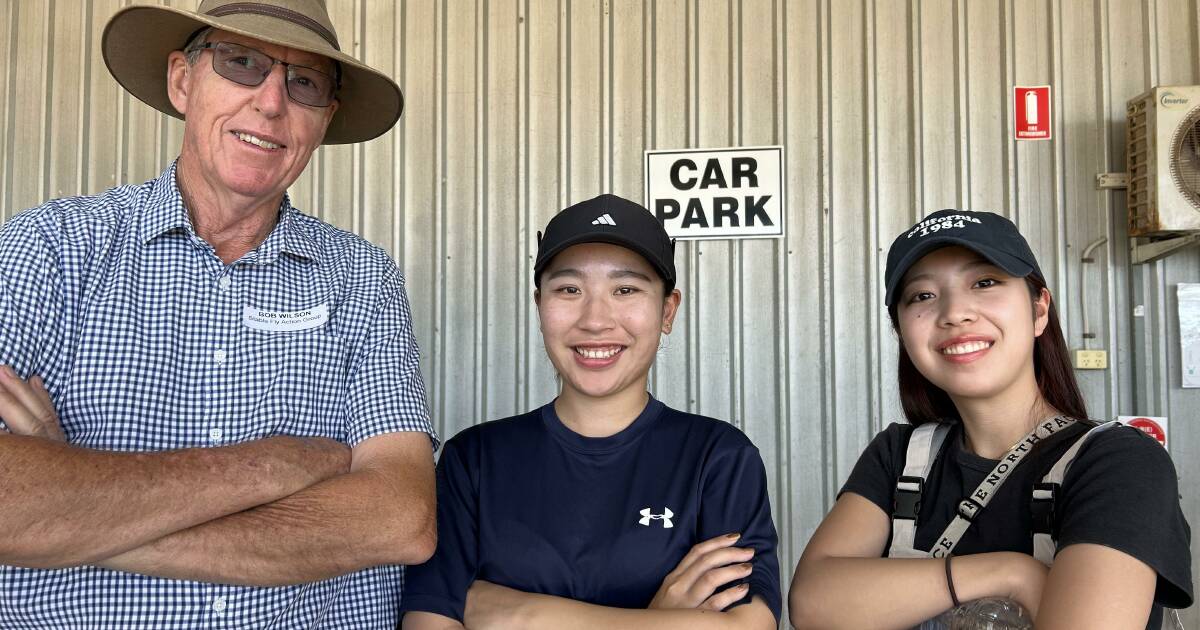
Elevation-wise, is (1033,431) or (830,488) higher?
(1033,431)

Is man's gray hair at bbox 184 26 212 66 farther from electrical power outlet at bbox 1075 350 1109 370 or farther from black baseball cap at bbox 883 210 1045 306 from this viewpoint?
electrical power outlet at bbox 1075 350 1109 370

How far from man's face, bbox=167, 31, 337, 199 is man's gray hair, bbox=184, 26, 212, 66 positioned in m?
0.01

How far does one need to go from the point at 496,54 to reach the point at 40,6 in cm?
209

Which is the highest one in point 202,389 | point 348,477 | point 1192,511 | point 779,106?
point 779,106

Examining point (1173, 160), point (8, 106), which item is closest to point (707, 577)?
point (1173, 160)

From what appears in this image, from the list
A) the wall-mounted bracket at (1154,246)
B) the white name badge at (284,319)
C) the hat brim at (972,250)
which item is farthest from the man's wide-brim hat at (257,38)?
the wall-mounted bracket at (1154,246)

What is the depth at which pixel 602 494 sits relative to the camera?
1940mm

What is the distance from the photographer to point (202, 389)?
6.04 feet

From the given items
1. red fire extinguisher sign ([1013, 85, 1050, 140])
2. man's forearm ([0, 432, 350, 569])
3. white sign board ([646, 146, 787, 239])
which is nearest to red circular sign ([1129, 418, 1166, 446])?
red fire extinguisher sign ([1013, 85, 1050, 140])

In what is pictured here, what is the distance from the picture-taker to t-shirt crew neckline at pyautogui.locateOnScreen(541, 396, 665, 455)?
2.01 m

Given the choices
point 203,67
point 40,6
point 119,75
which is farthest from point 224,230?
point 40,6

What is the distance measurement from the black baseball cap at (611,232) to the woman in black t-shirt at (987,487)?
514 millimetres

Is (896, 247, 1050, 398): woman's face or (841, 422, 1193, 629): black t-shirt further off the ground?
(896, 247, 1050, 398): woman's face

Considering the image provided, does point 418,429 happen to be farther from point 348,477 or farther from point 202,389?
point 202,389
